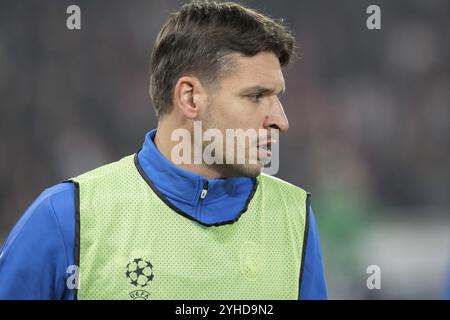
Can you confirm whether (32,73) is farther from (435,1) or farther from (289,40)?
(289,40)

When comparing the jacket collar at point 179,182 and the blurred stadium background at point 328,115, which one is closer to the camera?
the jacket collar at point 179,182

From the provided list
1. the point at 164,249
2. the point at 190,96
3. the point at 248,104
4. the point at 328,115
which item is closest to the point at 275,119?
the point at 248,104

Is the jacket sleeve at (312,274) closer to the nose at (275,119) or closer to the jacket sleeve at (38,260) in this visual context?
the nose at (275,119)

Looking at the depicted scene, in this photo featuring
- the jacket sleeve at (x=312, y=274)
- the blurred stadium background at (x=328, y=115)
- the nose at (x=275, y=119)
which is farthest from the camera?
the blurred stadium background at (x=328, y=115)

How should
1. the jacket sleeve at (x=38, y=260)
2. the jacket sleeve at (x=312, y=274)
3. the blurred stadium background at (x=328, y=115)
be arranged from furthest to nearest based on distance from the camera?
1. the blurred stadium background at (x=328, y=115)
2. the jacket sleeve at (x=312, y=274)
3. the jacket sleeve at (x=38, y=260)

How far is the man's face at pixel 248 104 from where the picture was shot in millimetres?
2359

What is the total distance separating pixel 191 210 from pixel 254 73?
409mm

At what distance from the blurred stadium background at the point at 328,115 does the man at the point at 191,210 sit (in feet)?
13.6

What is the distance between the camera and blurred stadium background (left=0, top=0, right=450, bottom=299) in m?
6.95

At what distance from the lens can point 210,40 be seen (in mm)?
2432

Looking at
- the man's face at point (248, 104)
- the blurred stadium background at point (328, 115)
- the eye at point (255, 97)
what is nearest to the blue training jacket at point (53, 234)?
the man's face at point (248, 104)

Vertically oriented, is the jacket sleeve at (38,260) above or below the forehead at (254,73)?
below

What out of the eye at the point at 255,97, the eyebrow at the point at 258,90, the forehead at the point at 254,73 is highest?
the forehead at the point at 254,73
